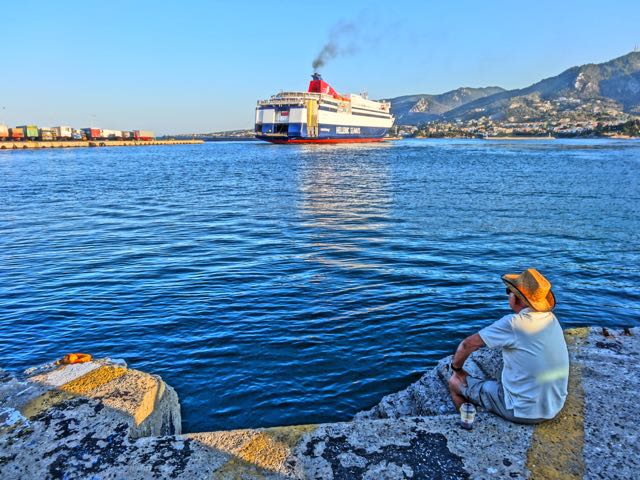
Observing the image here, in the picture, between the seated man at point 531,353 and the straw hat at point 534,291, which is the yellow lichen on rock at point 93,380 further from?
the straw hat at point 534,291

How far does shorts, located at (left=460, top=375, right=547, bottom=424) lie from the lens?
442 centimetres

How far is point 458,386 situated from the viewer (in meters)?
5.15

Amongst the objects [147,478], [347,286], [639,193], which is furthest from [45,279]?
[639,193]

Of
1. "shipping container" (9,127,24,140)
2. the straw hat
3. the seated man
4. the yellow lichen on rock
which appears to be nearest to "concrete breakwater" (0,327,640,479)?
the yellow lichen on rock

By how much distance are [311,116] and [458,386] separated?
93159 mm

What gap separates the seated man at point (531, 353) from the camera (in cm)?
421

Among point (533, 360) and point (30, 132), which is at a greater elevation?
point (30, 132)

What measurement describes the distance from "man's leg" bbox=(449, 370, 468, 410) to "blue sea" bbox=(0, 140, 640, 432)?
1464 millimetres

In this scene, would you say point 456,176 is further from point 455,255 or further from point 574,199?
point 455,255

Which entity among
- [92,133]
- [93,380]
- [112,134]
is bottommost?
[93,380]

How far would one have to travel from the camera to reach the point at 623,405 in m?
4.71

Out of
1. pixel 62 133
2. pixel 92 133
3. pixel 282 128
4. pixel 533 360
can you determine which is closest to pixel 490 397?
pixel 533 360

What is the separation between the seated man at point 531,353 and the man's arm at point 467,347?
50 millimetres

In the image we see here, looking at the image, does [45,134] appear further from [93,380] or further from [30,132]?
[93,380]
